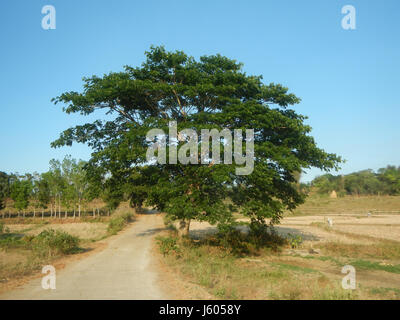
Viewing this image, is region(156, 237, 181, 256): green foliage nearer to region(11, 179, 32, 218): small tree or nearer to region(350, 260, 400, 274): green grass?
region(350, 260, 400, 274): green grass

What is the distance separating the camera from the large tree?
1197 cm

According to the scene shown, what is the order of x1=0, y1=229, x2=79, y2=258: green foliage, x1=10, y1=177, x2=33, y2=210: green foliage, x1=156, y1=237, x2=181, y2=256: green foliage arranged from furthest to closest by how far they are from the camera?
x1=10, y1=177, x2=33, y2=210: green foliage
x1=156, y1=237, x2=181, y2=256: green foliage
x1=0, y1=229, x2=79, y2=258: green foliage

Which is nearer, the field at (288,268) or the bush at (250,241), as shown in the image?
the field at (288,268)

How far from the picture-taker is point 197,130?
12.5 m

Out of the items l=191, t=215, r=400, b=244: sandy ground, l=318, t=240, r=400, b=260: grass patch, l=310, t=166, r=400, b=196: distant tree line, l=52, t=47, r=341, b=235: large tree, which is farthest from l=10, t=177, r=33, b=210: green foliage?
l=310, t=166, r=400, b=196: distant tree line

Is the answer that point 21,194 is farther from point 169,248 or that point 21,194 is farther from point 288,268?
point 288,268

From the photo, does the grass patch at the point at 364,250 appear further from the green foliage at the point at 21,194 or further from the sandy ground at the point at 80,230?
the green foliage at the point at 21,194

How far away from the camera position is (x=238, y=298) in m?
6.79

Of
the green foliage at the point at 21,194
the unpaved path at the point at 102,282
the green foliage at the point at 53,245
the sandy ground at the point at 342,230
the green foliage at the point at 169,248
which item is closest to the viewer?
the unpaved path at the point at 102,282

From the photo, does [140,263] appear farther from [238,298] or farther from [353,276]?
[353,276]

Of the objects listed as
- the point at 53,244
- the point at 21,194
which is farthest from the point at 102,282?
the point at 21,194

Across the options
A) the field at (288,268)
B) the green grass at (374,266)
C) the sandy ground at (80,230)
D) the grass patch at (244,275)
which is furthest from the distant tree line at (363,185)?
the grass patch at (244,275)

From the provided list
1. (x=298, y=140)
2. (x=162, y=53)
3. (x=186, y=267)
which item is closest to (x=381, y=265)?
(x=298, y=140)

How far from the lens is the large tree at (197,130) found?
39.3 ft
